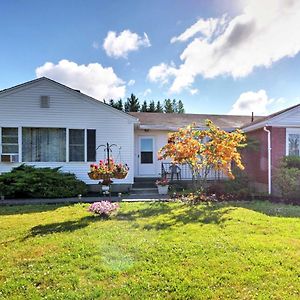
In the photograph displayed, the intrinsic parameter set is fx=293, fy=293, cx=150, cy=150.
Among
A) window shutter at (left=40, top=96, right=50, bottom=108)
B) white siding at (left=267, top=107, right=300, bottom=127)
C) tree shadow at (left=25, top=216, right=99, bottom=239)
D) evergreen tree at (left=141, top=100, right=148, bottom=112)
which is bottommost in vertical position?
tree shadow at (left=25, top=216, right=99, bottom=239)

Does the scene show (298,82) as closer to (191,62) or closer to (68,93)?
(191,62)

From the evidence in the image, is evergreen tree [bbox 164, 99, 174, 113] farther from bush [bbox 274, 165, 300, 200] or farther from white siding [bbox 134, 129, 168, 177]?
bush [bbox 274, 165, 300, 200]

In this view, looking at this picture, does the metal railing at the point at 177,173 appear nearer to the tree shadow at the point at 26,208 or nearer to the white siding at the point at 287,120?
the white siding at the point at 287,120

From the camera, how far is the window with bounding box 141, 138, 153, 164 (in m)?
15.7

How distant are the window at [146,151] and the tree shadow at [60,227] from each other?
821 cm

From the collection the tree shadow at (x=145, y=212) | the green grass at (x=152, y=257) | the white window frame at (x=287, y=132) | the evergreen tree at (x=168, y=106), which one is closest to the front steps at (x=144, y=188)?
the tree shadow at (x=145, y=212)

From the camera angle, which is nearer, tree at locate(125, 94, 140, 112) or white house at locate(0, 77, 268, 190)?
white house at locate(0, 77, 268, 190)

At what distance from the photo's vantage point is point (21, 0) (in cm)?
980

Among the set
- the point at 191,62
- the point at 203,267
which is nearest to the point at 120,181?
the point at 191,62

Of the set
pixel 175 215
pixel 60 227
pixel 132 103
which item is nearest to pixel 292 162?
pixel 175 215

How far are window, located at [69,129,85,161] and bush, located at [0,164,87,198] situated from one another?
1200 mm

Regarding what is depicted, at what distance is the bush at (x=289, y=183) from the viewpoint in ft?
36.5

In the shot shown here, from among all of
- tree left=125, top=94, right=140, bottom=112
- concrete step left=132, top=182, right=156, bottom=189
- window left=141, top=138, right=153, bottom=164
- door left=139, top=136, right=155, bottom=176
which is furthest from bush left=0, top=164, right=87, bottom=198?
tree left=125, top=94, right=140, bottom=112

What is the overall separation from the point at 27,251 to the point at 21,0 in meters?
8.52
